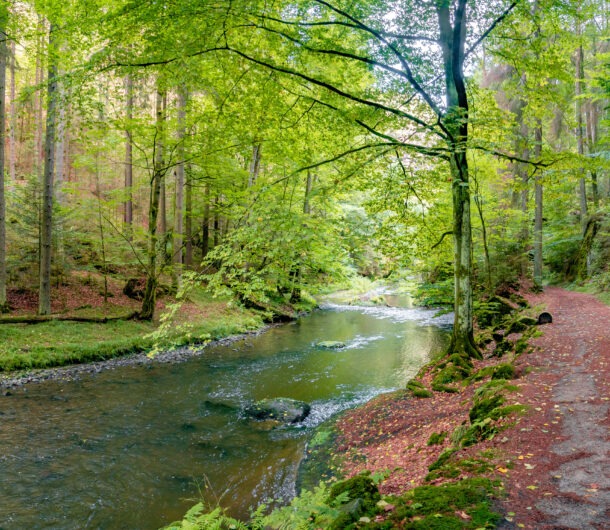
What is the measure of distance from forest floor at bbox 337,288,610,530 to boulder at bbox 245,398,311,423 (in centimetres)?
101

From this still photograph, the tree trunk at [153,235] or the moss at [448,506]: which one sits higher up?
the tree trunk at [153,235]

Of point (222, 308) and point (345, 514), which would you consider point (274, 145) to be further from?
point (222, 308)

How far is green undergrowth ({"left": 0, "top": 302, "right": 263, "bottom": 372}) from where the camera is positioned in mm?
10314

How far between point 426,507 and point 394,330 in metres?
14.8

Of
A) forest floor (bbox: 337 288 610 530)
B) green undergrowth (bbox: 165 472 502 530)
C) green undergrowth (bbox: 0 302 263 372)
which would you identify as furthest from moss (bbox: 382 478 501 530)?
green undergrowth (bbox: 0 302 263 372)

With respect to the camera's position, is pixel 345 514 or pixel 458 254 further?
pixel 458 254

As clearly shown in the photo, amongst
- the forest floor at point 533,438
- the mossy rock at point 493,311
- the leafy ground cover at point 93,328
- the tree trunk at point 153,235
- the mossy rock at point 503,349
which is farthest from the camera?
the mossy rock at point 493,311

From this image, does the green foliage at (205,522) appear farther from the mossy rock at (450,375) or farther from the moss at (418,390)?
the mossy rock at (450,375)

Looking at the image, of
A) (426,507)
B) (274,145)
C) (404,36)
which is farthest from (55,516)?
(404,36)

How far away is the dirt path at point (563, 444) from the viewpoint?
2.95m

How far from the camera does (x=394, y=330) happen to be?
57.7ft

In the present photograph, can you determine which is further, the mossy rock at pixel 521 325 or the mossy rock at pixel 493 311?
the mossy rock at pixel 493 311

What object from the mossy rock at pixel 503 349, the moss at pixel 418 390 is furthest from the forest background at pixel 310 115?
the moss at pixel 418 390

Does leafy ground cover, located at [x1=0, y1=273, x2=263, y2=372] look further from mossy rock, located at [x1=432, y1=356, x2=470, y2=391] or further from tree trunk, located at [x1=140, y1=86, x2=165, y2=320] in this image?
mossy rock, located at [x1=432, y1=356, x2=470, y2=391]
